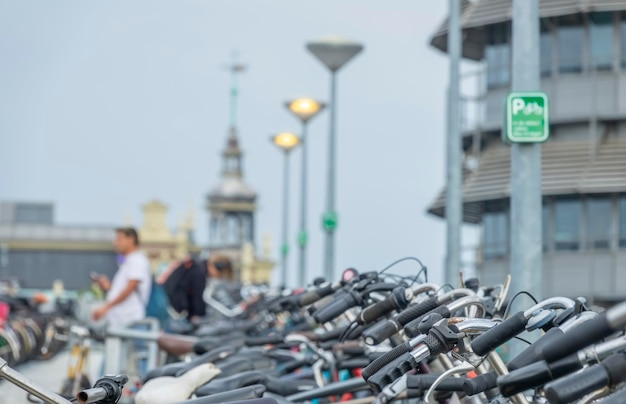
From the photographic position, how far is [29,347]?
80.9ft

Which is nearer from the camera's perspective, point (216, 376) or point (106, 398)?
point (106, 398)

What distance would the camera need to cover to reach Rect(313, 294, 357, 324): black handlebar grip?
283 inches

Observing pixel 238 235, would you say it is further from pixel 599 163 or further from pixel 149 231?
pixel 599 163

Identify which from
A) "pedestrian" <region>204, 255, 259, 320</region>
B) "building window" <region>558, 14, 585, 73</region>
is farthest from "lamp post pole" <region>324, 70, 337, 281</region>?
"building window" <region>558, 14, 585, 73</region>

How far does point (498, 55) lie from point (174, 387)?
44572 mm

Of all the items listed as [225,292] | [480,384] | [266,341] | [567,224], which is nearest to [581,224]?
[567,224]

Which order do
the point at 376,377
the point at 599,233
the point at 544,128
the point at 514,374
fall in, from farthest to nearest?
1. the point at 599,233
2. the point at 544,128
3. the point at 376,377
4. the point at 514,374

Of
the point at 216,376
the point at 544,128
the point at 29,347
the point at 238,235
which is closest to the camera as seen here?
the point at 216,376

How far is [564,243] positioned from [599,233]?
120cm

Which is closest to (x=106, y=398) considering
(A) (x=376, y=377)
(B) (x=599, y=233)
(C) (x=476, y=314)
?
(A) (x=376, y=377)

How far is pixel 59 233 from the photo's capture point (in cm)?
13212

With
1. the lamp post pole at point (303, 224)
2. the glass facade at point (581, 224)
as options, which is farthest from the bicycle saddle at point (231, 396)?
the glass facade at point (581, 224)

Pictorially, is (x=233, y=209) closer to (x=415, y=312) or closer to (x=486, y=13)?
(x=486, y=13)

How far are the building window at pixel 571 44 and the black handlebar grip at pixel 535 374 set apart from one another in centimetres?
4519
